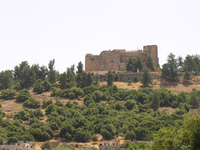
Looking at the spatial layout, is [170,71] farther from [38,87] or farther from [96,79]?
[38,87]

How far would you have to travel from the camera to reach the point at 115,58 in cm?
7194

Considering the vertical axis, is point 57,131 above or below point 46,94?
below

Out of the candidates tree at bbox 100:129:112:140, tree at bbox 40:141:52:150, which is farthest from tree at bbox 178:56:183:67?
tree at bbox 40:141:52:150

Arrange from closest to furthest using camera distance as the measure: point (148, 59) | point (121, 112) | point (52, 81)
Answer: point (121, 112) → point (52, 81) → point (148, 59)

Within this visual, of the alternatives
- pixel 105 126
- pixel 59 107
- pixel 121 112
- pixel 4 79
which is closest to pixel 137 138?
pixel 105 126

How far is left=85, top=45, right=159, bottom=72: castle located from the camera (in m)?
71.6

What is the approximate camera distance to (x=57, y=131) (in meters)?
46.0

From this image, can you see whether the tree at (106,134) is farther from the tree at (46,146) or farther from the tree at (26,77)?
the tree at (26,77)

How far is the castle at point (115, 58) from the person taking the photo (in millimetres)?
71562

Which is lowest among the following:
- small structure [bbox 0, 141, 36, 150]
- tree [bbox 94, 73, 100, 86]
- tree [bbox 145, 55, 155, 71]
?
small structure [bbox 0, 141, 36, 150]

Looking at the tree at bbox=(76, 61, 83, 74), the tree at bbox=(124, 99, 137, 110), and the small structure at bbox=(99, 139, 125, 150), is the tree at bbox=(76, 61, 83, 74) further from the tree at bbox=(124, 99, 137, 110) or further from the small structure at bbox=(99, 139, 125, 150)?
the small structure at bbox=(99, 139, 125, 150)

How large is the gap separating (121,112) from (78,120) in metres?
7.37

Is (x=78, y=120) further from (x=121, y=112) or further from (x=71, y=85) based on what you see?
(x=71, y=85)

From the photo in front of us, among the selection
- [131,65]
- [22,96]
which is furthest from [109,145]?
[131,65]
